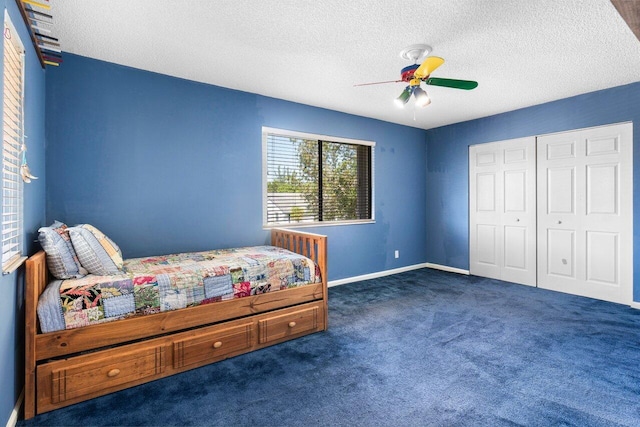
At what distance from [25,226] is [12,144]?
0.52 meters

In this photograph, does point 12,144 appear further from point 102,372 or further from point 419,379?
point 419,379

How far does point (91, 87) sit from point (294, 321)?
8.74ft

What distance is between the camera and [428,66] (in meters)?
2.49

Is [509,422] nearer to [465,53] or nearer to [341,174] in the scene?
[465,53]

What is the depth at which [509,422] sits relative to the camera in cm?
172

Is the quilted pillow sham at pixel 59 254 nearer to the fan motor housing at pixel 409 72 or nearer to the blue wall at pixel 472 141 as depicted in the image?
the fan motor housing at pixel 409 72

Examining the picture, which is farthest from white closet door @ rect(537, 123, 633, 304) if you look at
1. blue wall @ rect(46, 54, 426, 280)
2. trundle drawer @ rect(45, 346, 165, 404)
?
trundle drawer @ rect(45, 346, 165, 404)

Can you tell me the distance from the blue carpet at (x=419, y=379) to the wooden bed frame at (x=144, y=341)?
3.2 inches

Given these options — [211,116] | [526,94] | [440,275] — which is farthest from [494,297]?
[211,116]

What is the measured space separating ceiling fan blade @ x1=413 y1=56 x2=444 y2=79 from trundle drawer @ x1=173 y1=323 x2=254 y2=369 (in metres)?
2.38

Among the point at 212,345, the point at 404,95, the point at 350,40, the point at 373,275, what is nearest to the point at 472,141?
the point at 373,275

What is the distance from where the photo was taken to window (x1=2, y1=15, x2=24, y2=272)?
5.48 ft

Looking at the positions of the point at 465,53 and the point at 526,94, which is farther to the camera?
the point at 526,94

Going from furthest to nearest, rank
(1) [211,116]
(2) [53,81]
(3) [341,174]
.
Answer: (3) [341,174] → (1) [211,116] → (2) [53,81]
